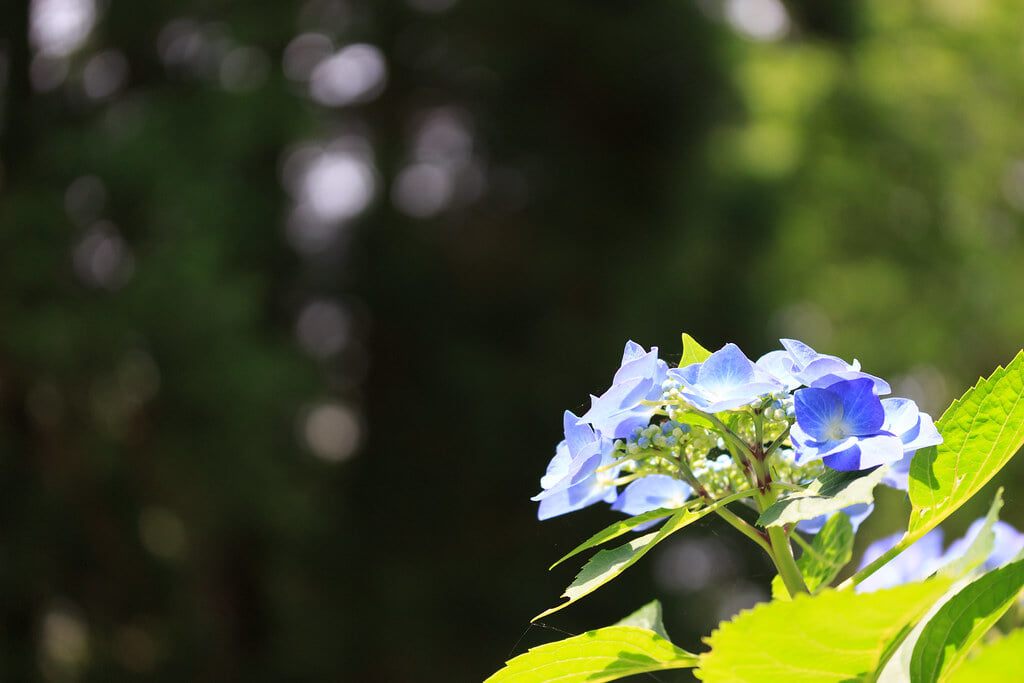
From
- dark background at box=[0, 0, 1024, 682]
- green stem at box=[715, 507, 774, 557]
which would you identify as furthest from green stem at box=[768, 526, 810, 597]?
dark background at box=[0, 0, 1024, 682]

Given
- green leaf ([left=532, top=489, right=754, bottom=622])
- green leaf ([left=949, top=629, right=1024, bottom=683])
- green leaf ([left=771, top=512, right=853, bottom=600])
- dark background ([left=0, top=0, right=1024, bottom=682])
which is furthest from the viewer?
dark background ([left=0, top=0, right=1024, bottom=682])

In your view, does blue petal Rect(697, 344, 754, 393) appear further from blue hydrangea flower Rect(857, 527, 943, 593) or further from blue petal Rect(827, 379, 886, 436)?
blue hydrangea flower Rect(857, 527, 943, 593)

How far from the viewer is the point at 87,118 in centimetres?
301

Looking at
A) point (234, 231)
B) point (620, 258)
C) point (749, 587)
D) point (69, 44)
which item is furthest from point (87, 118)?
point (749, 587)

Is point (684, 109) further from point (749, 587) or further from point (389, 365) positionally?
point (749, 587)

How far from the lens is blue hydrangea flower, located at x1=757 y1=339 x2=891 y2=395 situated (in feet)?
1.04

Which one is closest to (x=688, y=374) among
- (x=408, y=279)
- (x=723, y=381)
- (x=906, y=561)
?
(x=723, y=381)

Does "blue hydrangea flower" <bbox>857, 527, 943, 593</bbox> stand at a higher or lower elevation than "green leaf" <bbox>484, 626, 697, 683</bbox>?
lower

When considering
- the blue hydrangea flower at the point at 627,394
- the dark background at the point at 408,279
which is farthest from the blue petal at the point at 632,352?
the dark background at the point at 408,279

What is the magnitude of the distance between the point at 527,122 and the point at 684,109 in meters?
0.69

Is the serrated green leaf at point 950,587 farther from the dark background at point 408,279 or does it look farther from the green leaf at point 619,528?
the dark background at point 408,279

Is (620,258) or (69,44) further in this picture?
(620,258)

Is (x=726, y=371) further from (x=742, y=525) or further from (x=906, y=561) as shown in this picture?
(x=906, y=561)

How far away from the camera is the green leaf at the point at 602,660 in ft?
1.13
